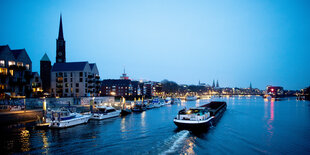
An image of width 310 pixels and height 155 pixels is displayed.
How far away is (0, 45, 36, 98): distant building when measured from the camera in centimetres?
5853

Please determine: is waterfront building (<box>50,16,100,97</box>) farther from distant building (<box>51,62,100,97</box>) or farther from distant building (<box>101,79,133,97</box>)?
distant building (<box>101,79,133,97</box>)

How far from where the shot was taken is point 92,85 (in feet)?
308

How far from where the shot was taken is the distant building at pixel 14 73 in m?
58.5

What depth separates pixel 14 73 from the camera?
6272 cm

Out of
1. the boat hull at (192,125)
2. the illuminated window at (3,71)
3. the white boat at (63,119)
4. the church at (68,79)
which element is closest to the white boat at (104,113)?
the white boat at (63,119)

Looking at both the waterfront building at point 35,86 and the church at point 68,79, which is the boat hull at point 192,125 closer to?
the waterfront building at point 35,86

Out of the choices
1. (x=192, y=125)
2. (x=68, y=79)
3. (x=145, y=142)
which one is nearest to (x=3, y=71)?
(x=68, y=79)

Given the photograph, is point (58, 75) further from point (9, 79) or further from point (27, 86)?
point (9, 79)

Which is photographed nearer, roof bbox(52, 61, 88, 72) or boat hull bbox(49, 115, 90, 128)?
boat hull bbox(49, 115, 90, 128)

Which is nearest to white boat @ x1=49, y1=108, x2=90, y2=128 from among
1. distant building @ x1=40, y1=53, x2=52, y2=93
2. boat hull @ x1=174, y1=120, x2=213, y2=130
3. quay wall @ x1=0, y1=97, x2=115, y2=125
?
quay wall @ x1=0, y1=97, x2=115, y2=125

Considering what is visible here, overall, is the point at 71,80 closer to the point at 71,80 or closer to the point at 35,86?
the point at 71,80

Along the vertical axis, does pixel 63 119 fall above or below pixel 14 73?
below

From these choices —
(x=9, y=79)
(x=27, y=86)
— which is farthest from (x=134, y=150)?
(x=27, y=86)

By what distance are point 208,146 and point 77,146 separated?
59.2 feet
